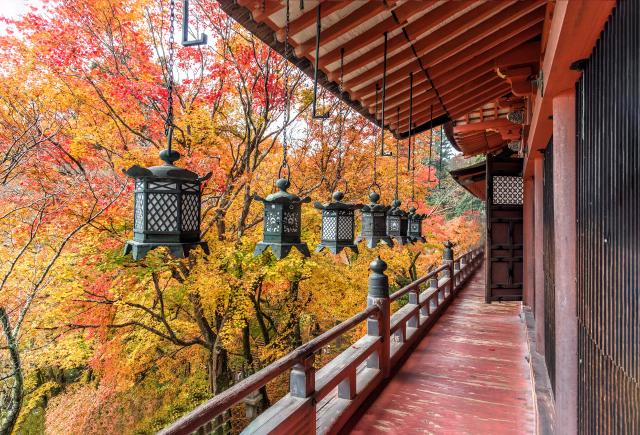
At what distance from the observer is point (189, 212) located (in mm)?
2035

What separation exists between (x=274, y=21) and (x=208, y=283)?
6.00m

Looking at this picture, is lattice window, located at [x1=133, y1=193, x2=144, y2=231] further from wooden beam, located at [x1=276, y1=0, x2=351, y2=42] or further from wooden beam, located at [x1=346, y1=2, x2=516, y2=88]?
wooden beam, located at [x1=346, y1=2, x2=516, y2=88]

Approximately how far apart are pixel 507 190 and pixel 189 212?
7800mm

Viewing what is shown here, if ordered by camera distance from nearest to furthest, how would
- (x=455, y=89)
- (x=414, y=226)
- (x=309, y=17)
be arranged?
(x=309, y=17) → (x=455, y=89) → (x=414, y=226)

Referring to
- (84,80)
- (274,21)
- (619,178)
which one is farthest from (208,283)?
(619,178)

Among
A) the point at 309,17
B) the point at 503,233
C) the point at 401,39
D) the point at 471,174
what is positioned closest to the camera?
the point at 309,17

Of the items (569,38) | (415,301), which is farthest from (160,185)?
(415,301)

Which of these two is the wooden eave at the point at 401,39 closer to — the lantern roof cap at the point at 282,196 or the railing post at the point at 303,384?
the lantern roof cap at the point at 282,196

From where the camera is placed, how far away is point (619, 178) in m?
1.64

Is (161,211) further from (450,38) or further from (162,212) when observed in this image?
(450,38)

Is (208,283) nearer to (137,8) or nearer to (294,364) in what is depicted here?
(294,364)

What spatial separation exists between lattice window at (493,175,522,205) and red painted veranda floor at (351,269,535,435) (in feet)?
8.46

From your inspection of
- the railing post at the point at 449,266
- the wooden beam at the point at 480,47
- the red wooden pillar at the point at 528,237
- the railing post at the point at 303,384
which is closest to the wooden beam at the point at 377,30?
the wooden beam at the point at 480,47

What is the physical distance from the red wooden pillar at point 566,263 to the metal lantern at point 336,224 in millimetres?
1631
